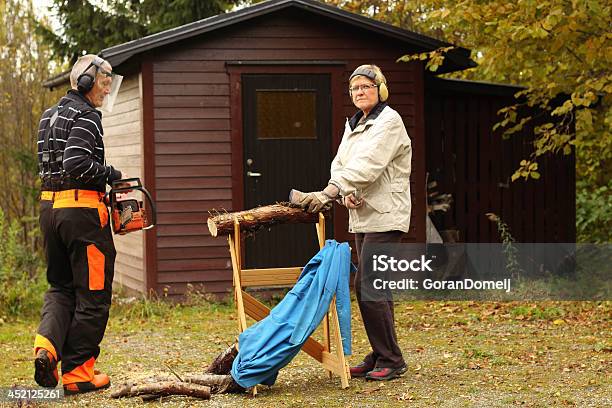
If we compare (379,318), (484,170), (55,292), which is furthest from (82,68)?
(484,170)

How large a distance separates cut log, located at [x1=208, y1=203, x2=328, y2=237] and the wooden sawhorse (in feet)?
0.21

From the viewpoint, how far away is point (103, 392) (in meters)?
6.85

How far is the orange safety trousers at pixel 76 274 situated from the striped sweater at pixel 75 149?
0.08 meters

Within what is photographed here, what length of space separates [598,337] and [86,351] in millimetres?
4592

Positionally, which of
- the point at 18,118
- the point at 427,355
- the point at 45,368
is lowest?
the point at 427,355

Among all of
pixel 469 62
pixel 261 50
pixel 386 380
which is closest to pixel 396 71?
pixel 469 62

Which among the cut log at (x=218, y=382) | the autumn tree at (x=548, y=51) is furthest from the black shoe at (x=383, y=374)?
the autumn tree at (x=548, y=51)

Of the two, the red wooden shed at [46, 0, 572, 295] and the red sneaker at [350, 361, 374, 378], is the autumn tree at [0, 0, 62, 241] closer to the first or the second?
the red wooden shed at [46, 0, 572, 295]

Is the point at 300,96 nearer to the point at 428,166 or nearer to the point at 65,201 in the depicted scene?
the point at 428,166

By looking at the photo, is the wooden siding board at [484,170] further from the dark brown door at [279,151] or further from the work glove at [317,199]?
the work glove at [317,199]

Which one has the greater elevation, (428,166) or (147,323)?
(428,166)

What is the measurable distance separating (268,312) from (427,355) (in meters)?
1.63

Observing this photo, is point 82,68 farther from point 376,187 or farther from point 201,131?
point 201,131

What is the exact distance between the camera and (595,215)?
53.5ft
